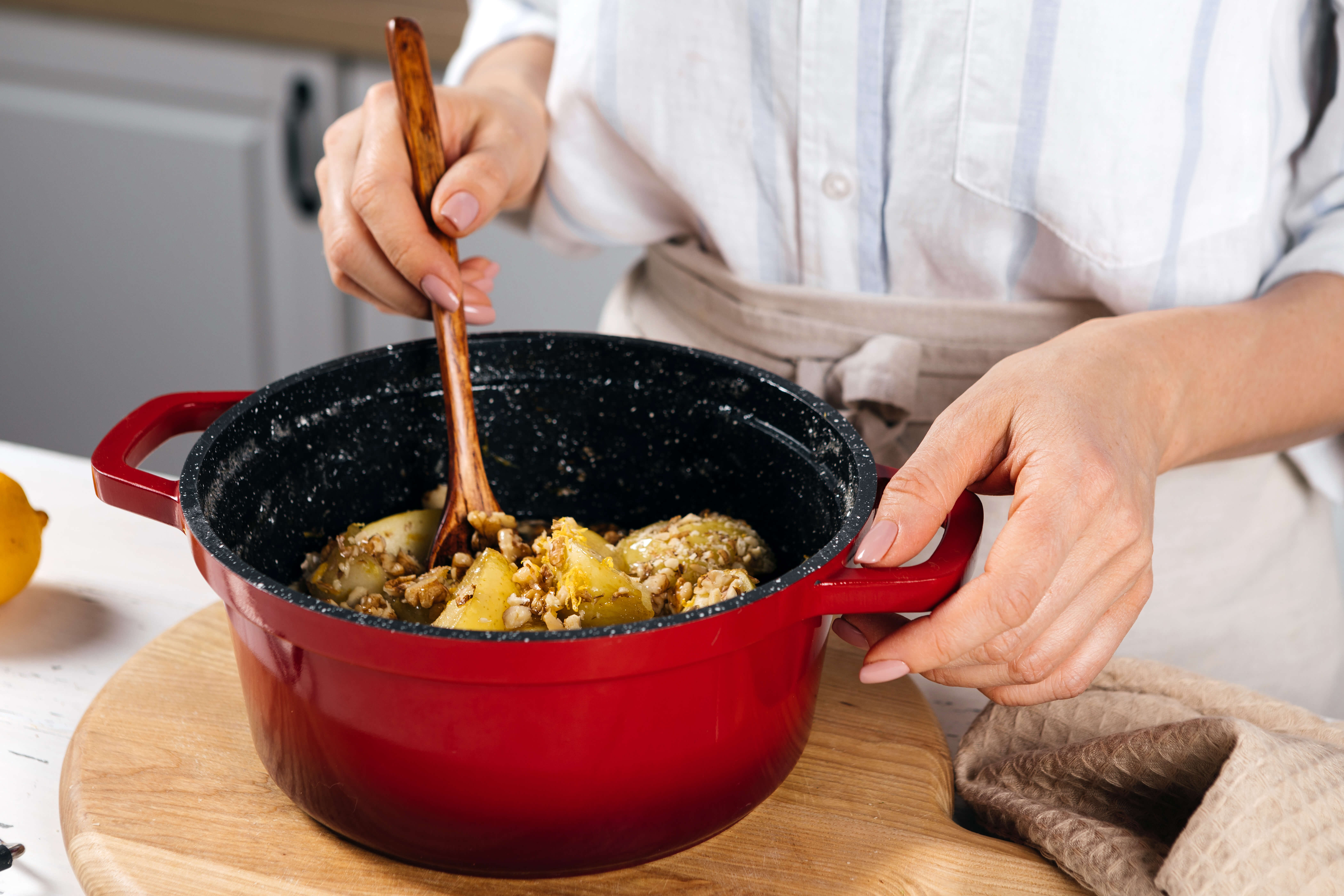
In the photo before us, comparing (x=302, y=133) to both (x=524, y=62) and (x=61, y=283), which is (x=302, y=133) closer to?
(x=61, y=283)

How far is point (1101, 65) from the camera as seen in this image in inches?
29.0

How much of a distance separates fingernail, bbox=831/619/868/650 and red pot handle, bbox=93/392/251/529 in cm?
33

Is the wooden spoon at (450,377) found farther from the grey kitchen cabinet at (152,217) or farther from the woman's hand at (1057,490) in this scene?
the grey kitchen cabinet at (152,217)

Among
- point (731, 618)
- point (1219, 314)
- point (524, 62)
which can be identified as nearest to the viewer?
point (731, 618)

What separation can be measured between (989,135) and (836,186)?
0.11 meters

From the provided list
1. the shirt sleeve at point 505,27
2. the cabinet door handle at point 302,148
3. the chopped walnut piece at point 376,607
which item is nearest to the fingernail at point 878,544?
the chopped walnut piece at point 376,607

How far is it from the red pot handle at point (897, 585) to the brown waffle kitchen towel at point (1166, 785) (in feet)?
0.41

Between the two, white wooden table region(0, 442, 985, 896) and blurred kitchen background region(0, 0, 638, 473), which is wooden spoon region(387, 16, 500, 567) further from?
blurred kitchen background region(0, 0, 638, 473)

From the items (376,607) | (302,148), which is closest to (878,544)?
(376,607)

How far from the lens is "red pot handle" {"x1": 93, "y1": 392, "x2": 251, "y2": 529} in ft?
1.86

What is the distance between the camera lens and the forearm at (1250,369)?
2.23 feet

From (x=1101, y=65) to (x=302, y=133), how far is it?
5.00ft

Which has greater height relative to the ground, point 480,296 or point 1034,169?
point 1034,169

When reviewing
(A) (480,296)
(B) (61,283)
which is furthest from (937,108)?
(B) (61,283)
